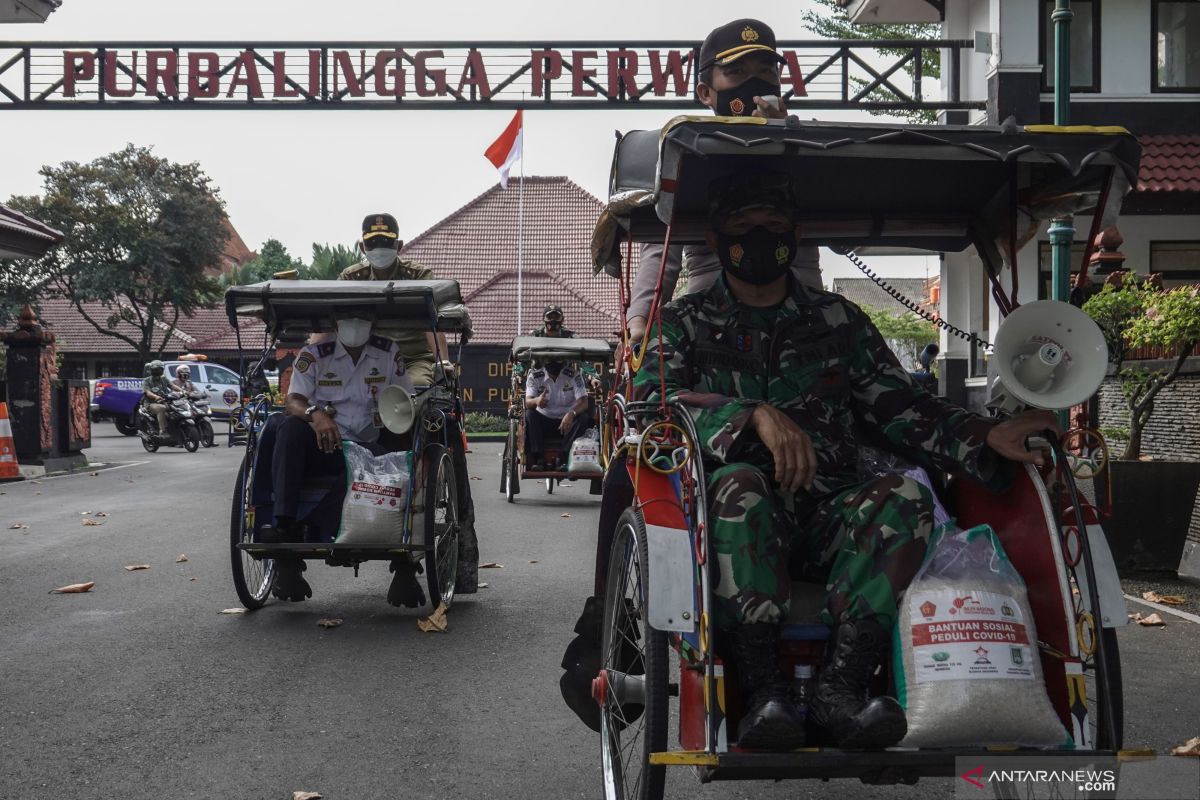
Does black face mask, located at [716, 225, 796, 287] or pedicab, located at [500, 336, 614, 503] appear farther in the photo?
pedicab, located at [500, 336, 614, 503]

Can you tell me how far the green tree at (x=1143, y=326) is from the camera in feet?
27.1

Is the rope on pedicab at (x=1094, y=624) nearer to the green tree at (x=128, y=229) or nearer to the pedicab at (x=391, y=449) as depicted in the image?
the pedicab at (x=391, y=449)

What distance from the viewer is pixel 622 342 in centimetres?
430

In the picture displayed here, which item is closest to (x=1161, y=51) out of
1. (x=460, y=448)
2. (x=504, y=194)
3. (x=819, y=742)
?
(x=460, y=448)

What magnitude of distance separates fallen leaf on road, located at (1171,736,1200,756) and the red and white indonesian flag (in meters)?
28.1

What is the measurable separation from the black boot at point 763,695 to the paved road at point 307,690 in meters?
1.05

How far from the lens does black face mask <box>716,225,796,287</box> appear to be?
3.93m

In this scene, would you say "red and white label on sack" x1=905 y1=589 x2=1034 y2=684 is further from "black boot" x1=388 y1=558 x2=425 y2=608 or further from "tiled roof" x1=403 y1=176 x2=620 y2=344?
"tiled roof" x1=403 y1=176 x2=620 y2=344

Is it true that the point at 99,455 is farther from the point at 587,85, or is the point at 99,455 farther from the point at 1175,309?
the point at 1175,309

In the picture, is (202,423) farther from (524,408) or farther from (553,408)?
(553,408)

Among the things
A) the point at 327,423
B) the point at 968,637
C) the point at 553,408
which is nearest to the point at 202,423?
the point at 553,408

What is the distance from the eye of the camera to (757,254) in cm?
393

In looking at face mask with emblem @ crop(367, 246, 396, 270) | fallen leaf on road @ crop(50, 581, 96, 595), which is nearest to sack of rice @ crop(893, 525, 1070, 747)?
face mask with emblem @ crop(367, 246, 396, 270)

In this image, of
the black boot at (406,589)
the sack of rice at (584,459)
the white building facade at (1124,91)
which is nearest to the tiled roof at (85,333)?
the white building facade at (1124,91)
